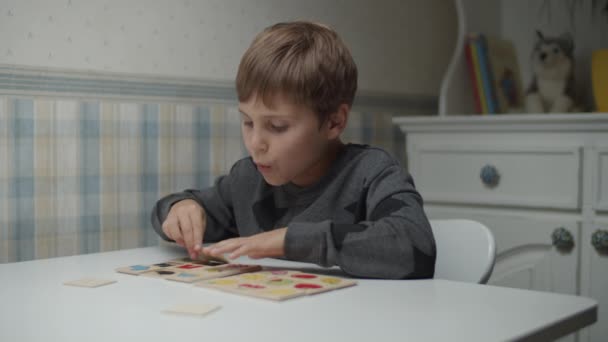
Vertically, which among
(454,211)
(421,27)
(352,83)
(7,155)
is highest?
(421,27)

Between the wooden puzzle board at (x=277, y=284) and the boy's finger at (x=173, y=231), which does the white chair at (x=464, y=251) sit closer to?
the wooden puzzle board at (x=277, y=284)

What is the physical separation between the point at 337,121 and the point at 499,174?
3.20ft

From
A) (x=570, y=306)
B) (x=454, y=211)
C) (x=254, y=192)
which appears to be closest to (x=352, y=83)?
(x=254, y=192)

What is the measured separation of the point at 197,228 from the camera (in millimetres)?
1236

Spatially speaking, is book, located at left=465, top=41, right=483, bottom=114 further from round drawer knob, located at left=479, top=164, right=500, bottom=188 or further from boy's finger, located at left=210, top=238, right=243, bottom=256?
boy's finger, located at left=210, top=238, right=243, bottom=256

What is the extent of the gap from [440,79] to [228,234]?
60.7 inches

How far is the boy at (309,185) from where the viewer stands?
106 cm

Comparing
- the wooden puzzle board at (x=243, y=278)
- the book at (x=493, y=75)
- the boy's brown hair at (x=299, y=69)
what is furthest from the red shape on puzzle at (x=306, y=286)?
the book at (x=493, y=75)

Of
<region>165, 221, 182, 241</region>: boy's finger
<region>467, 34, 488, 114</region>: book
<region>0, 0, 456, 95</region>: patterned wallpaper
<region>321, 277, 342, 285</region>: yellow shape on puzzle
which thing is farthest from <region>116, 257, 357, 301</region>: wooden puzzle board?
<region>467, 34, 488, 114</region>: book

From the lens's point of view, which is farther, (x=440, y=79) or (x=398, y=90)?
(x=440, y=79)

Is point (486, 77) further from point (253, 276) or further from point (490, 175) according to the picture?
point (253, 276)

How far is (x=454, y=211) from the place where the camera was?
2225 millimetres

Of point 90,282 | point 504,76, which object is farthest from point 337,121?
point 504,76

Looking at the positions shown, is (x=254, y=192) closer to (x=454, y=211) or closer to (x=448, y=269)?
(x=448, y=269)
